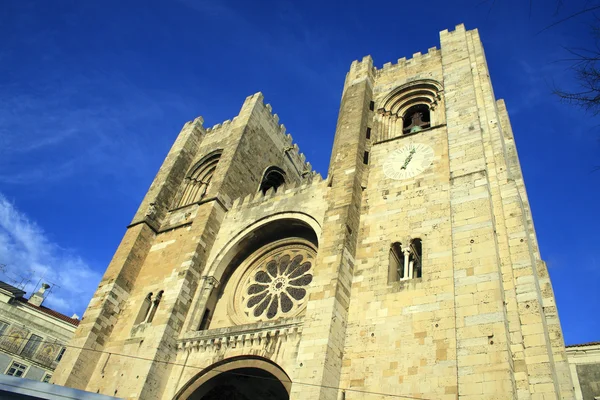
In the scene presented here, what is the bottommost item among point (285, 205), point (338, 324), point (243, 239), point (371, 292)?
point (338, 324)

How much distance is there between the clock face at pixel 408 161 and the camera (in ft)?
42.3

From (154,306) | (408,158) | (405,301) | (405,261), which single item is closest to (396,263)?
(405,261)

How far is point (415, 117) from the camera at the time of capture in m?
16.1

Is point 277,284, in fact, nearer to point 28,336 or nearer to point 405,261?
point 405,261

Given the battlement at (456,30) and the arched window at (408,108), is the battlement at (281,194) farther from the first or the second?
the battlement at (456,30)

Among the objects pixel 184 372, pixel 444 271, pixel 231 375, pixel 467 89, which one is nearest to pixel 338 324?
pixel 444 271

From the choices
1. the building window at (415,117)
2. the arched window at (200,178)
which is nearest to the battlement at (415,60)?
the building window at (415,117)

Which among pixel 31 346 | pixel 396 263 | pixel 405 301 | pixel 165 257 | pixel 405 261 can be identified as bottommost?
pixel 405 301

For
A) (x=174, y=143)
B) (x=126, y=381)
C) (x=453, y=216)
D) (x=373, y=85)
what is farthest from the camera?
(x=174, y=143)

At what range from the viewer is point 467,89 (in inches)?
549

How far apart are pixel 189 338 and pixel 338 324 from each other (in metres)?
4.35

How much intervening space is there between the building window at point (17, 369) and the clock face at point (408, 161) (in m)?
18.8

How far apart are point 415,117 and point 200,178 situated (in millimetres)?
8515

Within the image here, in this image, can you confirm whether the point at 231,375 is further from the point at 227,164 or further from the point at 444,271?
the point at 227,164
